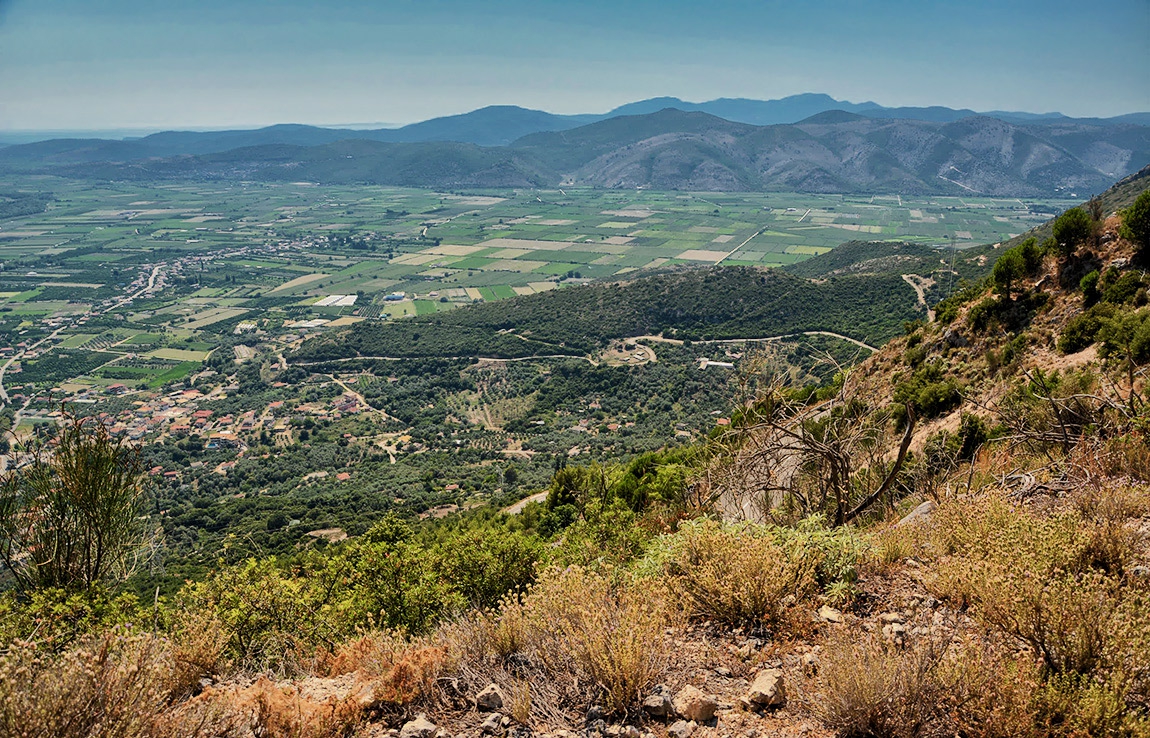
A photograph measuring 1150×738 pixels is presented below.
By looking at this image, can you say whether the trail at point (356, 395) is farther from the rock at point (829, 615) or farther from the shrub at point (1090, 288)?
the rock at point (829, 615)

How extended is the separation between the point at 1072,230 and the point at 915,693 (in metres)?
21.1

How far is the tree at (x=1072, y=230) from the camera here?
18.0 meters

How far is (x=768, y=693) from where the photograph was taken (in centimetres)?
373

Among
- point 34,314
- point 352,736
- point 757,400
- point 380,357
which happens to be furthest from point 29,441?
point 34,314

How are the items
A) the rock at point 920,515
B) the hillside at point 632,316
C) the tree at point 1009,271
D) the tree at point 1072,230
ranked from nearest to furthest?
the rock at point 920,515
the tree at point 1072,230
the tree at point 1009,271
the hillside at point 632,316

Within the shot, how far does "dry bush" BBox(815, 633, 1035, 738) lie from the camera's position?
10.4ft

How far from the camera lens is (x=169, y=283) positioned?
130 m

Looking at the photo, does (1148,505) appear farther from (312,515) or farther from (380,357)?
(380,357)

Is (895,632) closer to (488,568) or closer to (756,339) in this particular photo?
(488,568)

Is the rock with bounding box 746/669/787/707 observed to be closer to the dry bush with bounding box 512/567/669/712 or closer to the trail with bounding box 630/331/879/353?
the dry bush with bounding box 512/567/669/712

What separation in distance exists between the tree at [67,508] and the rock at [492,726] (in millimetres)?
7653

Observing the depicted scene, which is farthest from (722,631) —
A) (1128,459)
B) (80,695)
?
(1128,459)

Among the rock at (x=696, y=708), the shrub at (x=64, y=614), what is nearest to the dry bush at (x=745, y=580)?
the rock at (x=696, y=708)

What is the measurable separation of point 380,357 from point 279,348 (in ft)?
56.2
